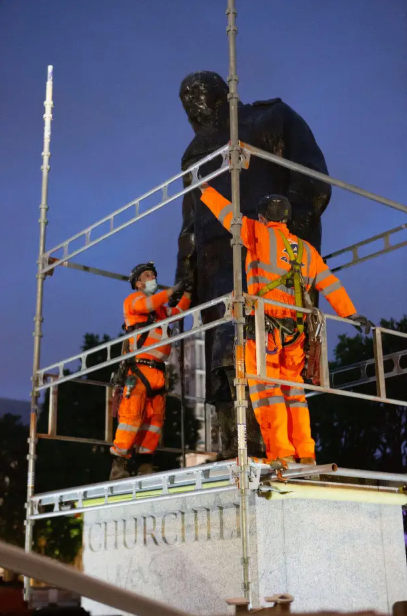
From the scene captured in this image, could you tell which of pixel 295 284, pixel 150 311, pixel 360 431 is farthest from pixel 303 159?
pixel 360 431

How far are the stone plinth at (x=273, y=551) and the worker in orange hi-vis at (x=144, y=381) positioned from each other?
1.11m

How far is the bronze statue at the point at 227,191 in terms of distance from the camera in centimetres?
767

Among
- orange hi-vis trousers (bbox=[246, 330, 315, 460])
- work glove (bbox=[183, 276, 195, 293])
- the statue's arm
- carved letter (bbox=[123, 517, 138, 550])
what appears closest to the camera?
orange hi-vis trousers (bbox=[246, 330, 315, 460])

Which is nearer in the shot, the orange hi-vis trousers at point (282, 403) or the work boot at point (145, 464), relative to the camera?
the orange hi-vis trousers at point (282, 403)

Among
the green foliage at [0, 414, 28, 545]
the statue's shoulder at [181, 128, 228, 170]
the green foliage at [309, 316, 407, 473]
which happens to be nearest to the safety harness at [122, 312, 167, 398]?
the statue's shoulder at [181, 128, 228, 170]

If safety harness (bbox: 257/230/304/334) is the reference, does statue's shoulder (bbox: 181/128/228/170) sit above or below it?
above

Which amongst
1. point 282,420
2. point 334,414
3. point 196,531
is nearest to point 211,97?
point 282,420

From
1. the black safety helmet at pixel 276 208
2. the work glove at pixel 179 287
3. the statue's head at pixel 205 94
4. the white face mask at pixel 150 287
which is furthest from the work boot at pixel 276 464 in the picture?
the statue's head at pixel 205 94

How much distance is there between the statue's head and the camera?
8617mm

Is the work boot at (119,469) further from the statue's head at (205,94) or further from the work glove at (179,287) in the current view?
the statue's head at (205,94)

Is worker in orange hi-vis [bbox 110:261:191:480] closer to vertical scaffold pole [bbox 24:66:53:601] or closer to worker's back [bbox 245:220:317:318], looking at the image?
vertical scaffold pole [bbox 24:66:53:601]

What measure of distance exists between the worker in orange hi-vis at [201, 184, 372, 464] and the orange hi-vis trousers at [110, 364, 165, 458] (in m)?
2.25

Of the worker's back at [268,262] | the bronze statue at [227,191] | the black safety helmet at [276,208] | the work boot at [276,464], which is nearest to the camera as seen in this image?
the work boot at [276,464]

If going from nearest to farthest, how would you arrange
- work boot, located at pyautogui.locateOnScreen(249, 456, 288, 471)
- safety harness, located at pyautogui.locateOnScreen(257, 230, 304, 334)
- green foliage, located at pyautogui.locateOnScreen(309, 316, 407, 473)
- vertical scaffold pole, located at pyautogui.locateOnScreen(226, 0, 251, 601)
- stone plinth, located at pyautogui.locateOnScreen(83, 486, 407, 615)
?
1. vertical scaffold pole, located at pyautogui.locateOnScreen(226, 0, 251, 601)
2. work boot, located at pyautogui.locateOnScreen(249, 456, 288, 471)
3. stone plinth, located at pyautogui.locateOnScreen(83, 486, 407, 615)
4. safety harness, located at pyautogui.locateOnScreen(257, 230, 304, 334)
5. green foliage, located at pyautogui.locateOnScreen(309, 316, 407, 473)
